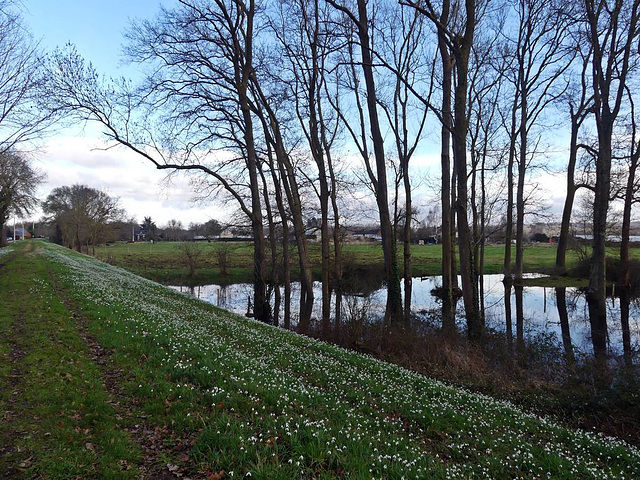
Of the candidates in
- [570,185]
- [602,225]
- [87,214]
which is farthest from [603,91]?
[87,214]

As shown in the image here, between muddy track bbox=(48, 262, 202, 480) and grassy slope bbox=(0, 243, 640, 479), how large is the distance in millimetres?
23

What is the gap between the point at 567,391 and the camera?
29.3 feet

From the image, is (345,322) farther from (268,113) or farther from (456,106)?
(268,113)

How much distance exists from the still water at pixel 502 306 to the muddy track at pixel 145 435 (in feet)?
32.7

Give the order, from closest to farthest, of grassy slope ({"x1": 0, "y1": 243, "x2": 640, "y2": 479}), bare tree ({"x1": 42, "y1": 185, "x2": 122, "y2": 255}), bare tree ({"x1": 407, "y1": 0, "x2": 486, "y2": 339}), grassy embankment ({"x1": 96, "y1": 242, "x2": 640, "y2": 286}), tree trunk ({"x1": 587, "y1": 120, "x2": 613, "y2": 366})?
grassy slope ({"x1": 0, "y1": 243, "x2": 640, "y2": 479})
bare tree ({"x1": 407, "y1": 0, "x2": 486, "y2": 339})
tree trunk ({"x1": 587, "y1": 120, "x2": 613, "y2": 366})
grassy embankment ({"x1": 96, "y1": 242, "x2": 640, "y2": 286})
bare tree ({"x1": 42, "y1": 185, "x2": 122, "y2": 255})

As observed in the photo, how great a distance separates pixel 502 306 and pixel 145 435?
24023 mm

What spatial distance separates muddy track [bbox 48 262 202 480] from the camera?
13.3 ft

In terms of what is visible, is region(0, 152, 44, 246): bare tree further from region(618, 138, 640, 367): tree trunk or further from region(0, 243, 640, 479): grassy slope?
region(618, 138, 640, 367): tree trunk

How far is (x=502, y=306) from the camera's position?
2420 centimetres

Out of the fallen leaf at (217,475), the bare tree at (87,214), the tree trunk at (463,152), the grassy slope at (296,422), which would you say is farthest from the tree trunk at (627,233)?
the bare tree at (87,214)

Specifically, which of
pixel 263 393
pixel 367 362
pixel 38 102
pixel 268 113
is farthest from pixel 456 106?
pixel 38 102

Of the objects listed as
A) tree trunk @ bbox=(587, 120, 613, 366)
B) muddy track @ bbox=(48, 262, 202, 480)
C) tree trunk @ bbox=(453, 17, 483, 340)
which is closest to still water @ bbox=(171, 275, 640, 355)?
tree trunk @ bbox=(587, 120, 613, 366)

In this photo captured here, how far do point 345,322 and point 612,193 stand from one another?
2449 cm

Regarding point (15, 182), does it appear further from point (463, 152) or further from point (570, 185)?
point (570, 185)
